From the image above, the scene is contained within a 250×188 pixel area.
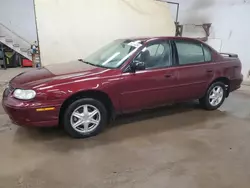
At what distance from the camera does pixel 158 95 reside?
12.1ft

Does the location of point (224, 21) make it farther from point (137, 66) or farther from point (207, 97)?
point (137, 66)

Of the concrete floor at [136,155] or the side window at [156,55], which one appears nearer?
the concrete floor at [136,155]

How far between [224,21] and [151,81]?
15.1 ft

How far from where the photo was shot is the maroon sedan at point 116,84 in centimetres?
299

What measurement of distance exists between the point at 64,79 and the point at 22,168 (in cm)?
112

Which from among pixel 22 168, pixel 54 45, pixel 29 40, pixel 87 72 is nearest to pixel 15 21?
pixel 29 40

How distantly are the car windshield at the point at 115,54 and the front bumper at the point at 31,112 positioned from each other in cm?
98

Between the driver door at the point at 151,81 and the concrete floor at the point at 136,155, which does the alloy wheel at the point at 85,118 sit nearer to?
the concrete floor at the point at 136,155

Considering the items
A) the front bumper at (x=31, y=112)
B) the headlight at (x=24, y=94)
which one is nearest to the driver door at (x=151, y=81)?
the front bumper at (x=31, y=112)

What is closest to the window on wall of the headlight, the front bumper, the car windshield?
the car windshield

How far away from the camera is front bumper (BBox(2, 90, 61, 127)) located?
2916mm

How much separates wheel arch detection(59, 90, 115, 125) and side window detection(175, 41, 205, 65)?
1.30 meters

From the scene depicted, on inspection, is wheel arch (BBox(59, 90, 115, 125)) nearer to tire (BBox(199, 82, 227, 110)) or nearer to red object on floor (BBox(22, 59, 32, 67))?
tire (BBox(199, 82, 227, 110))

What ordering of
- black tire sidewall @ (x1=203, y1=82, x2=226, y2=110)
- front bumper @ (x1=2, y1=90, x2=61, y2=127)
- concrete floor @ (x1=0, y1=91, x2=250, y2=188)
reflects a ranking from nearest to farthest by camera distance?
1. concrete floor @ (x1=0, y1=91, x2=250, y2=188)
2. front bumper @ (x1=2, y1=90, x2=61, y2=127)
3. black tire sidewall @ (x1=203, y1=82, x2=226, y2=110)
